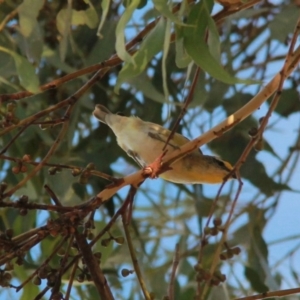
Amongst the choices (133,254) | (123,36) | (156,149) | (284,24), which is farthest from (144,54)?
(284,24)

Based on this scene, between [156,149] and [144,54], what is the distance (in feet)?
1.43

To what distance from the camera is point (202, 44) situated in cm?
70

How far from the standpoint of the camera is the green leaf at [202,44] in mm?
685

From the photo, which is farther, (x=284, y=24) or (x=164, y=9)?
(x=284, y=24)

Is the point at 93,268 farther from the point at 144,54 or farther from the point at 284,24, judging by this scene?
the point at 284,24

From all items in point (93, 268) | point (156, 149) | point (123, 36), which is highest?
point (156, 149)

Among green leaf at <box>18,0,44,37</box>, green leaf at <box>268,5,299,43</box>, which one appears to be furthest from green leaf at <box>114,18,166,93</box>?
green leaf at <box>268,5,299,43</box>

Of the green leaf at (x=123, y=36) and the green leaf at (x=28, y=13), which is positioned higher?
the green leaf at (x=28, y=13)

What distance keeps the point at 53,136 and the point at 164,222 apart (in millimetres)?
504

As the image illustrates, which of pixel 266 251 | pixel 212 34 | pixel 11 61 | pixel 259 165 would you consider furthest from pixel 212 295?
pixel 212 34

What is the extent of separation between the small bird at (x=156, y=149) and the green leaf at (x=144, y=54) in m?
0.39

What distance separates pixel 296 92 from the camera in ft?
4.66

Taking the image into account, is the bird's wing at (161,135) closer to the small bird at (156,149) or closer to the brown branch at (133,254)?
the small bird at (156,149)

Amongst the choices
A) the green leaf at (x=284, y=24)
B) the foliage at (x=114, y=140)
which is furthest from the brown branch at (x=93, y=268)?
the green leaf at (x=284, y=24)
